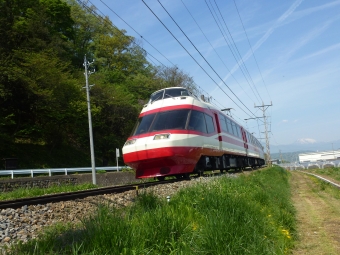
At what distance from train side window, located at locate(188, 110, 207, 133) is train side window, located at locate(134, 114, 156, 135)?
1.37 metres

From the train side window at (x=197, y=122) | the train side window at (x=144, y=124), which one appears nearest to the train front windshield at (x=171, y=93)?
the train side window at (x=197, y=122)

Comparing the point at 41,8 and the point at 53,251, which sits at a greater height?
the point at 41,8

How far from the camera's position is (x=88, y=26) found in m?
58.3

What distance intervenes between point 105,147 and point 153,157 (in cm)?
2539

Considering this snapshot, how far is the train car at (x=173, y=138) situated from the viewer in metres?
11.2

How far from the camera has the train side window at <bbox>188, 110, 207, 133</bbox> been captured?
39.6 ft

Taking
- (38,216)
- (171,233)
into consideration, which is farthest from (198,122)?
(171,233)

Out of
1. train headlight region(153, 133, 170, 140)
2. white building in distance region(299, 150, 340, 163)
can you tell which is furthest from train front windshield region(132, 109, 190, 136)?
white building in distance region(299, 150, 340, 163)

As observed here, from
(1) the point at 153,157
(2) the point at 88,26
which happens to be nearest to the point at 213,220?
(1) the point at 153,157

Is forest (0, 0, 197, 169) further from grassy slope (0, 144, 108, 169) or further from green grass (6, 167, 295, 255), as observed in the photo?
green grass (6, 167, 295, 255)

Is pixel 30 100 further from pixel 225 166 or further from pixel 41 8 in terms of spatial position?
pixel 225 166

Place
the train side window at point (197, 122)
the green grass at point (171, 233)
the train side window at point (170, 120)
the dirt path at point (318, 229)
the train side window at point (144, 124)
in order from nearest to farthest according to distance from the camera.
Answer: the green grass at point (171, 233)
the dirt path at point (318, 229)
the train side window at point (170, 120)
the train side window at point (197, 122)
the train side window at point (144, 124)

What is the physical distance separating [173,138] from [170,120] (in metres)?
1.02

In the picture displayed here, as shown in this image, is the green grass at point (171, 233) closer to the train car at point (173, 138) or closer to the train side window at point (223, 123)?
the train car at point (173, 138)
